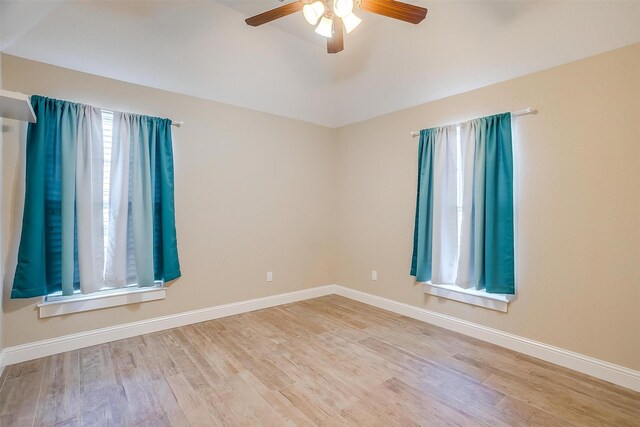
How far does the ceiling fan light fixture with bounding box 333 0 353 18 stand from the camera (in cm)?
176

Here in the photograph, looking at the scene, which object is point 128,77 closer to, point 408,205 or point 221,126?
point 221,126

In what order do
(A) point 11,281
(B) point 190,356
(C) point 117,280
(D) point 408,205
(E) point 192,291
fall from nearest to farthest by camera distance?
(A) point 11,281, (B) point 190,356, (C) point 117,280, (E) point 192,291, (D) point 408,205

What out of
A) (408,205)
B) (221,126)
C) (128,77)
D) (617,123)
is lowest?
(408,205)

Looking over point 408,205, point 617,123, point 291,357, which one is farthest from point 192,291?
point 617,123

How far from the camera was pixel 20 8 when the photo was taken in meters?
2.13

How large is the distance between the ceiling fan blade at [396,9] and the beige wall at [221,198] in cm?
231

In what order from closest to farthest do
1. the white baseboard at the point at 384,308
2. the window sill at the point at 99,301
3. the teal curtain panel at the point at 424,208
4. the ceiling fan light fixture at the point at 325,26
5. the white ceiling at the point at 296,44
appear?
the ceiling fan light fixture at the point at 325,26 → the white ceiling at the point at 296,44 → the white baseboard at the point at 384,308 → the window sill at the point at 99,301 → the teal curtain panel at the point at 424,208

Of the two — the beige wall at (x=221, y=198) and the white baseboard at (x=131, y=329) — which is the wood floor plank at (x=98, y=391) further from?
the beige wall at (x=221, y=198)

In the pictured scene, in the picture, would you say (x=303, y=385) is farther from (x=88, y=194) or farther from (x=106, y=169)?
(x=106, y=169)

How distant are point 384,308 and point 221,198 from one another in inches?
98.1

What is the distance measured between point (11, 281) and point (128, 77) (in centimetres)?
205

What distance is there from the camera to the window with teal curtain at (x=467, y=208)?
9.40 ft

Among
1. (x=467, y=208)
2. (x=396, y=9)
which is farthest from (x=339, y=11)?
(x=467, y=208)

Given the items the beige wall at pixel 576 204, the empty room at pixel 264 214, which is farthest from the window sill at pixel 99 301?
the beige wall at pixel 576 204
